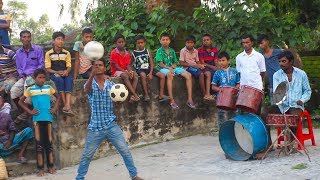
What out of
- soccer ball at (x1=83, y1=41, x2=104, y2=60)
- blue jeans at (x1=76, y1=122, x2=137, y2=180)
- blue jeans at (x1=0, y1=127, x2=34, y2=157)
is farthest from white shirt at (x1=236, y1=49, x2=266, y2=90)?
blue jeans at (x1=0, y1=127, x2=34, y2=157)

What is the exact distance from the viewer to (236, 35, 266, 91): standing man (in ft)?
25.7

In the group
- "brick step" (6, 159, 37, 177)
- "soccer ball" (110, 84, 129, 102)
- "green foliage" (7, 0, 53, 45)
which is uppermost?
"green foliage" (7, 0, 53, 45)

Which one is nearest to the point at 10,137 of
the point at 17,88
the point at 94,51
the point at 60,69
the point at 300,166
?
the point at 17,88

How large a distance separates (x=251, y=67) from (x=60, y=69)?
3066 millimetres

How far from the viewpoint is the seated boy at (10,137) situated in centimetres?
789

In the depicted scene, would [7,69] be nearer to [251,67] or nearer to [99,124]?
[99,124]

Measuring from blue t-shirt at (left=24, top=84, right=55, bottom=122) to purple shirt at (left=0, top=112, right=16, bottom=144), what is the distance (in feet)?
1.44

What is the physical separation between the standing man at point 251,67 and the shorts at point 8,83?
3.68 meters

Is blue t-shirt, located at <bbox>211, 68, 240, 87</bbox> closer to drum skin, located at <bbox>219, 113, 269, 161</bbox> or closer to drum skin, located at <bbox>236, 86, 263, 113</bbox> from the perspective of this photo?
drum skin, located at <bbox>219, 113, 269, 161</bbox>

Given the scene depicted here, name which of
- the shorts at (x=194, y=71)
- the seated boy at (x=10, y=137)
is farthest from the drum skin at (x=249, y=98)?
the seated boy at (x=10, y=137)

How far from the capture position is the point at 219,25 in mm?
11578

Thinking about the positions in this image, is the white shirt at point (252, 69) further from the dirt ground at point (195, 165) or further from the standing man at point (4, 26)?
the standing man at point (4, 26)

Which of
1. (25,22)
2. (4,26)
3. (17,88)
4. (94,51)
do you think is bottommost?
(17,88)

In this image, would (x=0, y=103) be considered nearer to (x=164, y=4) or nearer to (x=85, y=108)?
(x=85, y=108)
